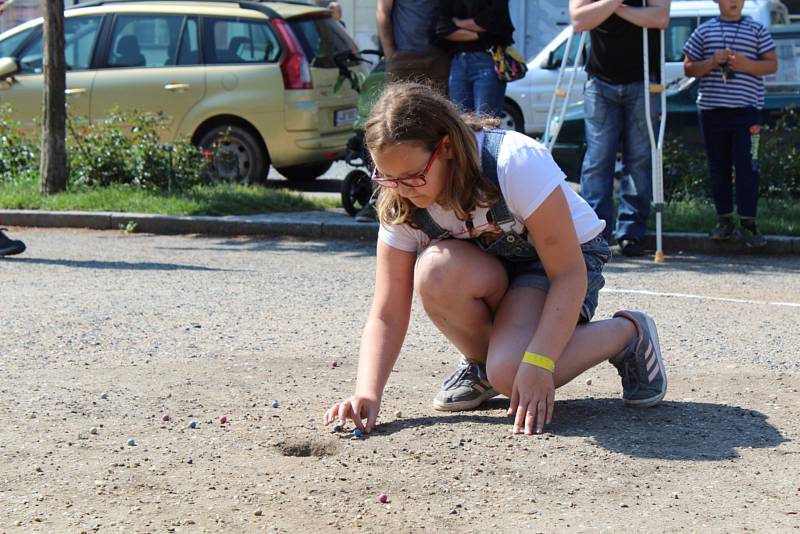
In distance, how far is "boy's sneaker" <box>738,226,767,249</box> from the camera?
9023 mm

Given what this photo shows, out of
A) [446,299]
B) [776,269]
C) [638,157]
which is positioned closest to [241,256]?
[638,157]

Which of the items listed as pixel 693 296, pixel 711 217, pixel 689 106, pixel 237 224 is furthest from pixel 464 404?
pixel 689 106

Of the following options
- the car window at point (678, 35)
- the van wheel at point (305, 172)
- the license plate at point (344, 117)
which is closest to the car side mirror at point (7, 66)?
the van wheel at point (305, 172)

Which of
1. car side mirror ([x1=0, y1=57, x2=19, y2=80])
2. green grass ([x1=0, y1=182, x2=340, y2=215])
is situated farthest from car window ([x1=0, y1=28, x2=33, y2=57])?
green grass ([x1=0, y1=182, x2=340, y2=215])

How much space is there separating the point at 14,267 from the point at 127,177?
3801mm

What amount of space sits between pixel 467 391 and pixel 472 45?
505 centimetres

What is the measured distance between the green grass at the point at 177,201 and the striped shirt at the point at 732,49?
3806 mm

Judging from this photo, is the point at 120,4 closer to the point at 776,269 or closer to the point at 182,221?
the point at 182,221

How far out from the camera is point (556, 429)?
4.23 m

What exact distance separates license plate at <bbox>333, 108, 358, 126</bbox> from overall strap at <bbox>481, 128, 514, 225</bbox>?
30.0 feet

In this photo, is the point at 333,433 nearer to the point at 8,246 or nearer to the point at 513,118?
the point at 8,246

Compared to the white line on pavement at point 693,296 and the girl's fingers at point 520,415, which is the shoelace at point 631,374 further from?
the white line on pavement at point 693,296

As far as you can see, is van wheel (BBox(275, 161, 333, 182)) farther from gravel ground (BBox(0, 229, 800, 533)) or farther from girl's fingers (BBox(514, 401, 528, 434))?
girl's fingers (BBox(514, 401, 528, 434))

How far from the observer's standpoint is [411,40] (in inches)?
A: 372
